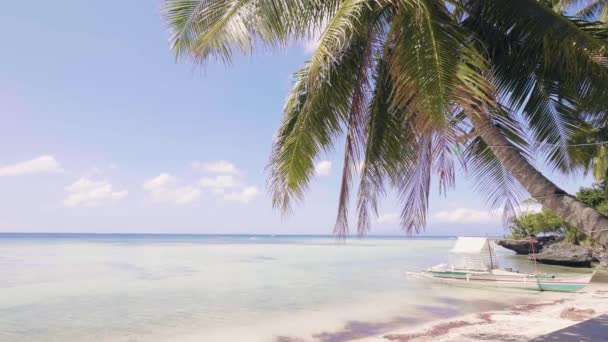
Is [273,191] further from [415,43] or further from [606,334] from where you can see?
[606,334]

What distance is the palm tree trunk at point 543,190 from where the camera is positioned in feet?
11.1

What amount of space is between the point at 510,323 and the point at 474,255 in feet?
24.5

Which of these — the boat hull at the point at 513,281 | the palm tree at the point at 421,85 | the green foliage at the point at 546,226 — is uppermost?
the palm tree at the point at 421,85

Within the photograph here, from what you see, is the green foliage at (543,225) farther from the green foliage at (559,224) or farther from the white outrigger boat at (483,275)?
the white outrigger boat at (483,275)

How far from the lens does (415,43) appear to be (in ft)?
12.3

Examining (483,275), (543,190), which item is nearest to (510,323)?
(483,275)

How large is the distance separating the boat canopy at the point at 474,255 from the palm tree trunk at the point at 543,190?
1425cm

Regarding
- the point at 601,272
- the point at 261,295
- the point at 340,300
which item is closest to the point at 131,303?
the point at 261,295

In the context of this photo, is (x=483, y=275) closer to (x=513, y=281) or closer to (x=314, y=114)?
(x=513, y=281)

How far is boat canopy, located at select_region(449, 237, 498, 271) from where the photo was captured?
55.7 feet

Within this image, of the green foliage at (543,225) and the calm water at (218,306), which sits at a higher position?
the green foliage at (543,225)

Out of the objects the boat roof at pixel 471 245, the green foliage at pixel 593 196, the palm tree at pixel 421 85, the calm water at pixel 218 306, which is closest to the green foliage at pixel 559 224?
the green foliage at pixel 593 196

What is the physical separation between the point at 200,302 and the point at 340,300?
4850 millimetres

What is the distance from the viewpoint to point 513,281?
15609 mm
